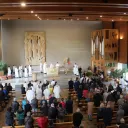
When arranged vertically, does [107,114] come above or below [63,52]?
below

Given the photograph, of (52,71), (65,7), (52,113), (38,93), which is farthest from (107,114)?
(52,71)

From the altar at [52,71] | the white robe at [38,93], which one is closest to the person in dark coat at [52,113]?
the white robe at [38,93]

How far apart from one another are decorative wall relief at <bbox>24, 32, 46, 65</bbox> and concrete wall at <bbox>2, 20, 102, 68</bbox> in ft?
1.64

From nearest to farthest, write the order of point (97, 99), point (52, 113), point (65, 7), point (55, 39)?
1. point (52, 113)
2. point (65, 7)
3. point (97, 99)
4. point (55, 39)

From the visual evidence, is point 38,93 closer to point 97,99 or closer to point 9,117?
point 97,99

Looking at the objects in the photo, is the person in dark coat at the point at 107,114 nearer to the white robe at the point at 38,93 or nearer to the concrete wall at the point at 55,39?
the white robe at the point at 38,93

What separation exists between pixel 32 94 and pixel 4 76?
30.6 feet

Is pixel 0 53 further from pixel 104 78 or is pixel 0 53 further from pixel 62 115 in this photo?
pixel 62 115

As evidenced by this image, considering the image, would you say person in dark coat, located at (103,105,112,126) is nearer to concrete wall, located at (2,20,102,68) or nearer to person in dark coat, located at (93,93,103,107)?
person in dark coat, located at (93,93,103,107)

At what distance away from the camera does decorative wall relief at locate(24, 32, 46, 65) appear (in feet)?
84.1

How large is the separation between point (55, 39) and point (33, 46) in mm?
2545

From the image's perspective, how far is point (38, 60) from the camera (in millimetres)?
25797

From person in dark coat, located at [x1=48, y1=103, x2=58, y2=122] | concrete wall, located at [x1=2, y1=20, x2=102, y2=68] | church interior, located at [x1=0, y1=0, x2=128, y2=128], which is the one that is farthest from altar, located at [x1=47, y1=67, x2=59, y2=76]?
person in dark coat, located at [x1=48, y1=103, x2=58, y2=122]

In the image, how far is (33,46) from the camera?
2569cm
